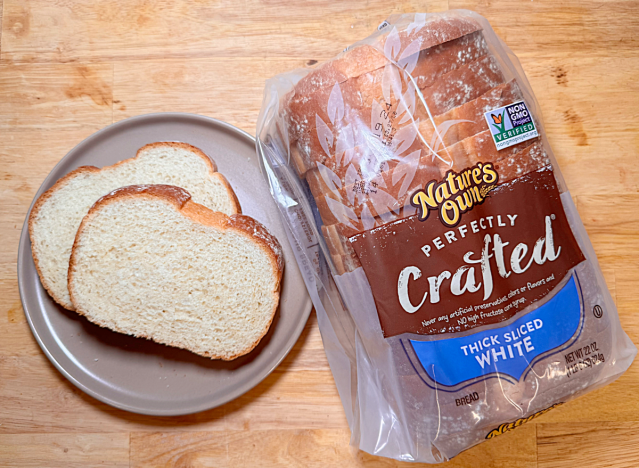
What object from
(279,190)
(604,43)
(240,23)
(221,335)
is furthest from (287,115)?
(604,43)

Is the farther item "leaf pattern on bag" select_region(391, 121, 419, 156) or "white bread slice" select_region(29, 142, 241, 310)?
"white bread slice" select_region(29, 142, 241, 310)

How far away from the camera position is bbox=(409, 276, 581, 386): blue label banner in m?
1.04

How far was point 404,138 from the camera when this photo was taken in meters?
1.04

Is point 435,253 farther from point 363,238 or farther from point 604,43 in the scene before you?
point 604,43

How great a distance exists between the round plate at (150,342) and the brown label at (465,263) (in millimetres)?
374

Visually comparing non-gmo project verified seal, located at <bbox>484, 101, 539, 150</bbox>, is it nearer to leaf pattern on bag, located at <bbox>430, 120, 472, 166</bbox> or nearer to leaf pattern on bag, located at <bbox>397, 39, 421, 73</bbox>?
leaf pattern on bag, located at <bbox>430, 120, 472, 166</bbox>

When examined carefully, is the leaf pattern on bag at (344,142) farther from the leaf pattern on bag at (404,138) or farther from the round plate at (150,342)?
the round plate at (150,342)

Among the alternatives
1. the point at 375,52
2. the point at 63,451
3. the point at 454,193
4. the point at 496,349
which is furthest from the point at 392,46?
the point at 63,451

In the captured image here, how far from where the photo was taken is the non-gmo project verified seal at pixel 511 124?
103 cm

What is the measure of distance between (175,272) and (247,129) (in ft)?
1.69

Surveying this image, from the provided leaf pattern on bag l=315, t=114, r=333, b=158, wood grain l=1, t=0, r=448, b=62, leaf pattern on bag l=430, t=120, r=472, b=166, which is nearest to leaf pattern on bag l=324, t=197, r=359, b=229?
leaf pattern on bag l=315, t=114, r=333, b=158

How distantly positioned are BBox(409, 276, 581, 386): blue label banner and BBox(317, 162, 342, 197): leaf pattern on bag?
1.36ft

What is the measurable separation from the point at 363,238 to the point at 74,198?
0.92 metres

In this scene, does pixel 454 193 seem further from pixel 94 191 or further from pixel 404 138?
pixel 94 191
